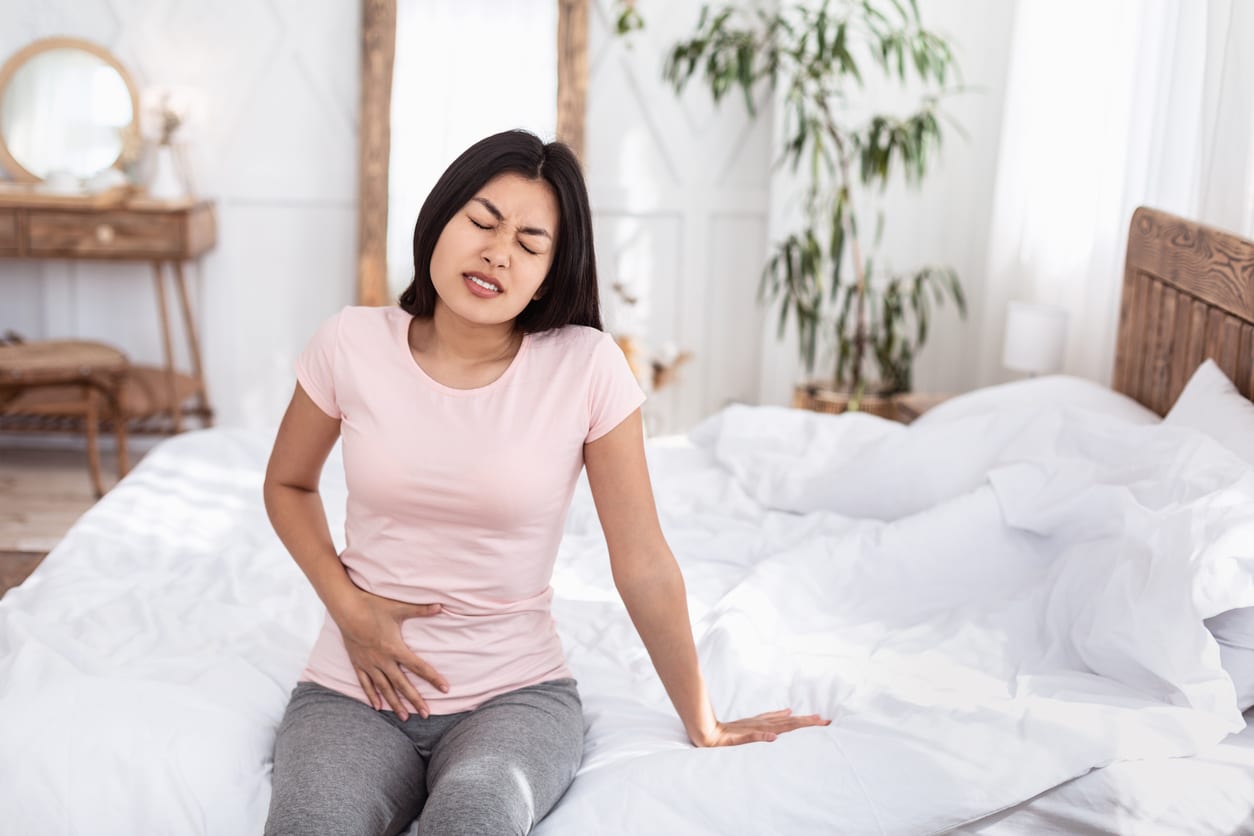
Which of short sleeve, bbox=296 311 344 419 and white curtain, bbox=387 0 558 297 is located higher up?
white curtain, bbox=387 0 558 297

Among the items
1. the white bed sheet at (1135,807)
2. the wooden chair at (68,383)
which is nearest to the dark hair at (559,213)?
the white bed sheet at (1135,807)

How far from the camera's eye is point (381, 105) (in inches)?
163

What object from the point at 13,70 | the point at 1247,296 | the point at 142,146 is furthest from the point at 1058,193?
the point at 13,70

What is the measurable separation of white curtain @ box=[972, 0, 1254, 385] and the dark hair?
153cm

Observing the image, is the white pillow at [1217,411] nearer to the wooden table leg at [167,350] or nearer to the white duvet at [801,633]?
the white duvet at [801,633]

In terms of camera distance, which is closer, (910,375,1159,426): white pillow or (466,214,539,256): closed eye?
(466,214,539,256): closed eye

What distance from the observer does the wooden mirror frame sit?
411 cm

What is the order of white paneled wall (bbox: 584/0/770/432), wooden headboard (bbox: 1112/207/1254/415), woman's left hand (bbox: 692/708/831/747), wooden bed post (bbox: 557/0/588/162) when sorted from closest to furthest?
woman's left hand (bbox: 692/708/831/747), wooden headboard (bbox: 1112/207/1254/415), wooden bed post (bbox: 557/0/588/162), white paneled wall (bbox: 584/0/770/432)

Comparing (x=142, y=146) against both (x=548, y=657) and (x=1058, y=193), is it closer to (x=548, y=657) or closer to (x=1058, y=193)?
(x=1058, y=193)

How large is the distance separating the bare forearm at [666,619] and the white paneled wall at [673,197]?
2838 millimetres

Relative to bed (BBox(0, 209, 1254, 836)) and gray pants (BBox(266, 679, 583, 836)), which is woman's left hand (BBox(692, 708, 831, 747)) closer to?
bed (BBox(0, 209, 1254, 836))

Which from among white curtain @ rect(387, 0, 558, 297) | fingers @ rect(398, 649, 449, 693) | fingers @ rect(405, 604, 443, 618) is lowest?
fingers @ rect(398, 649, 449, 693)

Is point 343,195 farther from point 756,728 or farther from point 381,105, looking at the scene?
point 756,728

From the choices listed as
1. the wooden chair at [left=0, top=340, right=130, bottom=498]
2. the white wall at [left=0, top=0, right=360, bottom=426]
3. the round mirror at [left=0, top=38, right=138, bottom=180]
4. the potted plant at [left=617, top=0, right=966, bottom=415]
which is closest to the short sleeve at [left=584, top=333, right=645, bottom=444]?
the potted plant at [left=617, top=0, right=966, bottom=415]
